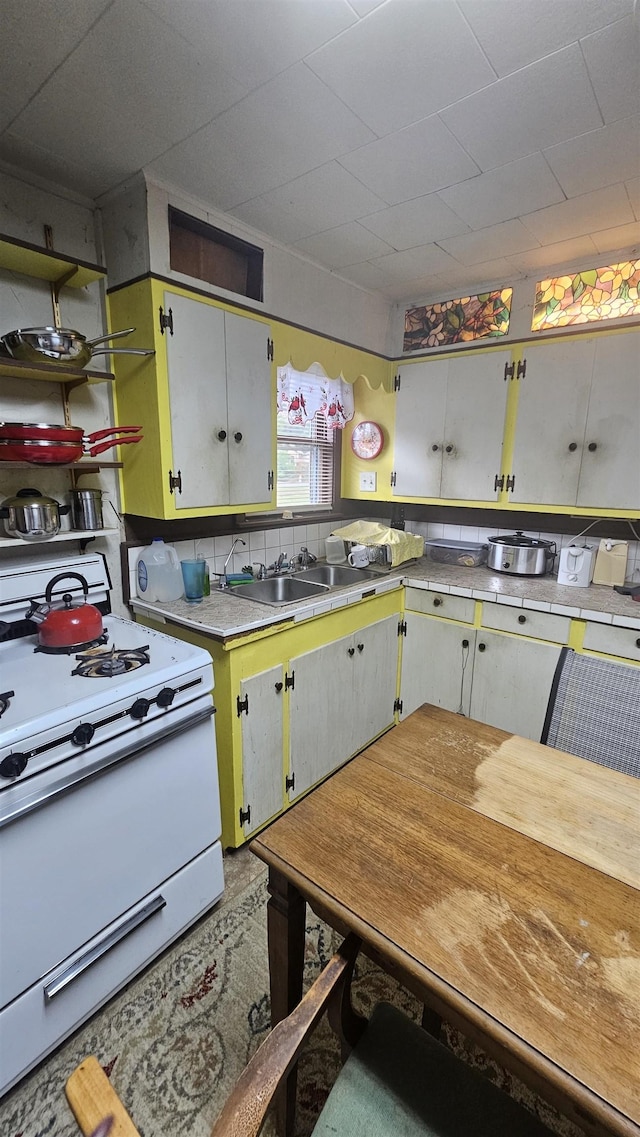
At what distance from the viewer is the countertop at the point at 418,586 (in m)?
1.76

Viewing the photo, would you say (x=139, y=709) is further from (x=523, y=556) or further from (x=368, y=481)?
(x=368, y=481)

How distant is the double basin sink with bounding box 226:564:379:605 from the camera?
91.0 inches

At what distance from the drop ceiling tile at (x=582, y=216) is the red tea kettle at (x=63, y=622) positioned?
7.07ft

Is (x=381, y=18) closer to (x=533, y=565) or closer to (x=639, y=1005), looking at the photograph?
(x=639, y=1005)

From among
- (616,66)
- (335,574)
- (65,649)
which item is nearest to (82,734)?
(65,649)

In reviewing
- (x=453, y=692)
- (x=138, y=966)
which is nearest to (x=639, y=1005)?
(x=138, y=966)

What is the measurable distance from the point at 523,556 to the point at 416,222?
61.9 inches

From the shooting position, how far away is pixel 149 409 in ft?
5.77

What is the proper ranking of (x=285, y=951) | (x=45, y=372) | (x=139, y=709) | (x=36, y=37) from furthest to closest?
(x=45, y=372) → (x=139, y=709) → (x=36, y=37) → (x=285, y=951)

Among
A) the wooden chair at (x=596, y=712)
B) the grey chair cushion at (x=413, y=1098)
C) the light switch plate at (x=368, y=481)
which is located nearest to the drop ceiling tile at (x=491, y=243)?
the light switch plate at (x=368, y=481)

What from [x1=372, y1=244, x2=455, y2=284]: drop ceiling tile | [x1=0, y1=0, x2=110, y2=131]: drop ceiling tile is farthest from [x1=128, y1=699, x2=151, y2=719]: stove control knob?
[x1=372, y1=244, x2=455, y2=284]: drop ceiling tile

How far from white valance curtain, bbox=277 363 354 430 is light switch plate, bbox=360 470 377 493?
364mm

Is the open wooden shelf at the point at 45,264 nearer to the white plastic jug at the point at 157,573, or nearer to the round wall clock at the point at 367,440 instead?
the white plastic jug at the point at 157,573

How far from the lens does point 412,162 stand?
1498 millimetres
